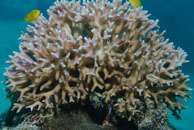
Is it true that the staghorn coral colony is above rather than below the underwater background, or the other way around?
below

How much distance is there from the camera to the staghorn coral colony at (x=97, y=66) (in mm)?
2811

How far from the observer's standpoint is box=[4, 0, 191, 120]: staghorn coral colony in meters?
2.81

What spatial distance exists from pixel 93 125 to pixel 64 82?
0.93 meters

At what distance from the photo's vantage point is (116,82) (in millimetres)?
2973

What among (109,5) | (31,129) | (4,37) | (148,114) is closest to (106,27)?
(109,5)

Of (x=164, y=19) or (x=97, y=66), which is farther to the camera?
(x=164, y=19)

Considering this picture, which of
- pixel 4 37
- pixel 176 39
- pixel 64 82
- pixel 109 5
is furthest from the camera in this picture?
pixel 176 39

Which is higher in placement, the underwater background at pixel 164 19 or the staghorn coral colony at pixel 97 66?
the underwater background at pixel 164 19

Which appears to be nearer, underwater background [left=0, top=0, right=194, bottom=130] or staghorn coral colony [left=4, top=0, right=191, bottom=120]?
staghorn coral colony [left=4, top=0, right=191, bottom=120]

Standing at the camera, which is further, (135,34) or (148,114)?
(135,34)

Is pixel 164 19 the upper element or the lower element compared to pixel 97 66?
upper

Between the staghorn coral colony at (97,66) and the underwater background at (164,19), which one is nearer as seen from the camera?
the staghorn coral colony at (97,66)

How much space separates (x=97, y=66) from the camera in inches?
109

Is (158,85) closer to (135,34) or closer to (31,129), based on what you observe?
(135,34)
